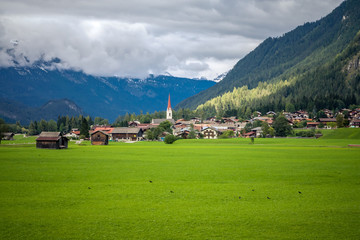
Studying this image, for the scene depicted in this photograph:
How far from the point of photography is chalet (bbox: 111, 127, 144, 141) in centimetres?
15712

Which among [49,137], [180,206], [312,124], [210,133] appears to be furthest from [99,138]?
[312,124]

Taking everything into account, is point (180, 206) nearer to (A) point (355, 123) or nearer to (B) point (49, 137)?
(B) point (49, 137)

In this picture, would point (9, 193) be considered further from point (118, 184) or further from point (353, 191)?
point (353, 191)

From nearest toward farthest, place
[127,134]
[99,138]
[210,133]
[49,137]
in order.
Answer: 1. [49,137]
2. [99,138]
3. [210,133]
4. [127,134]

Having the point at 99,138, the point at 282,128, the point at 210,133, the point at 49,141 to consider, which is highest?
the point at 282,128

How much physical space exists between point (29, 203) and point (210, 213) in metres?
11.3

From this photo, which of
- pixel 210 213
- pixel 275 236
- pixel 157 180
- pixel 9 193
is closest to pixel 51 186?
pixel 9 193

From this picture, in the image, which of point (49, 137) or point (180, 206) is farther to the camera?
point (49, 137)

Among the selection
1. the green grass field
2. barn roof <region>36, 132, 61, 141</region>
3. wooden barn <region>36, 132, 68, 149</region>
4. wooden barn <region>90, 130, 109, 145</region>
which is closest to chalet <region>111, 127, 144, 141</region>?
wooden barn <region>90, 130, 109, 145</region>

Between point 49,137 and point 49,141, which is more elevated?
point 49,137

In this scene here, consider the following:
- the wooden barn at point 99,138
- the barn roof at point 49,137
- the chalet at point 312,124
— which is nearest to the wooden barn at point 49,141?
the barn roof at point 49,137

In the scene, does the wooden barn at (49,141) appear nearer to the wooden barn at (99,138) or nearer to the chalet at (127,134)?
the wooden barn at (99,138)

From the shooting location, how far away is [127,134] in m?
Result: 158

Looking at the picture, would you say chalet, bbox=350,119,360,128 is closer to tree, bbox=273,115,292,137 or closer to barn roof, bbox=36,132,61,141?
tree, bbox=273,115,292,137
